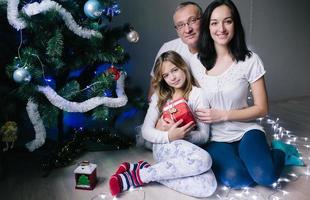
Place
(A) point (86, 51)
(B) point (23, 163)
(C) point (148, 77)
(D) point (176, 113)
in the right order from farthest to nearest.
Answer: (C) point (148, 77), (B) point (23, 163), (A) point (86, 51), (D) point (176, 113)

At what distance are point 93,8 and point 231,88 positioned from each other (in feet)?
2.61

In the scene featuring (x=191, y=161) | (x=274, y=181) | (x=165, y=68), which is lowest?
(x=274, y=181)

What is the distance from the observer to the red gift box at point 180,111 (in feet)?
5.70

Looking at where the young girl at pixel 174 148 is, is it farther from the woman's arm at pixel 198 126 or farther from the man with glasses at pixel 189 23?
the man with glasses at pixel 189 23

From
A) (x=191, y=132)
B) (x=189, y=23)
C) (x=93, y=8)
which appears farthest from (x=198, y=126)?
(x=93, y=8)

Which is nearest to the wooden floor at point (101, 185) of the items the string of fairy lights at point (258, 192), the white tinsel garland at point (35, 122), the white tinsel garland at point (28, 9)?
the string of fairy lights at point (258, 192)

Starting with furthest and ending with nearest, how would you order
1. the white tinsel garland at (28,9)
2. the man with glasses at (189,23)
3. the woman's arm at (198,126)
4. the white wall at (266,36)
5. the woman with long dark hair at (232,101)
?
the white wall at (266,36)
the man with glasses at (189,23)
the woman's arm at (198,126)
the woman with long dark hair at (232,101)
the white tinsel garland at (28,9)

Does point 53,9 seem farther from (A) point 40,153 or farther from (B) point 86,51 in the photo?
(A) point 40,153

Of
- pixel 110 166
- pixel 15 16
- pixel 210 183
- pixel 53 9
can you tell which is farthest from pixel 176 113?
pixel 15 16

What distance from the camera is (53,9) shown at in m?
1.63

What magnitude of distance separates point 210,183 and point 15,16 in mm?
1193

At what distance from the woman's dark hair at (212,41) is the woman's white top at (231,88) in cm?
4

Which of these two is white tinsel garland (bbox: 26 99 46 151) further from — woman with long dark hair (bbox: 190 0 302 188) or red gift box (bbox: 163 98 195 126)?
woman with long dark hair (bbox: 190 0 302 188)

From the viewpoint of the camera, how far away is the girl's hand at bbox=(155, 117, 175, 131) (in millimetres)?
1794
